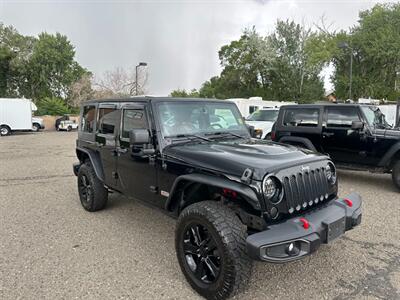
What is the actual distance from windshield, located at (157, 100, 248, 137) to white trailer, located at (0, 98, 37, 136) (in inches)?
989

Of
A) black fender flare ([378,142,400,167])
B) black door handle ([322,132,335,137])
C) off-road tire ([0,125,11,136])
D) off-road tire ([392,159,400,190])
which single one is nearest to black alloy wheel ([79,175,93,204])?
black door handle ([322,132,335,137])

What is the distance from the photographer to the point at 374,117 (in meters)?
7.00

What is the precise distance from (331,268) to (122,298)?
2.18 m

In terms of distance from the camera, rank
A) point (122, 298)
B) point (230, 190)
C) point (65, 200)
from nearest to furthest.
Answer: point (230, 190), point (122, 298), point (65, 200)

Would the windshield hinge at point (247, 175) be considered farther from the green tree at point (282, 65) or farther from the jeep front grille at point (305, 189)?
the green tree at point (282, 65)

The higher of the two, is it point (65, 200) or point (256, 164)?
point (256, 164)

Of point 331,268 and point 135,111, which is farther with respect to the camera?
point 135,111

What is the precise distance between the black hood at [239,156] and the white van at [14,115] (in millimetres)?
25578

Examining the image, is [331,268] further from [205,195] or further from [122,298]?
[122,298]

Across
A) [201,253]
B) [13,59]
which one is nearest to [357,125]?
[201,253]

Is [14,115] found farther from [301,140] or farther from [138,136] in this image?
[138,136]

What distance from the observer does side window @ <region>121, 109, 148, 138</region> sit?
3.83 m

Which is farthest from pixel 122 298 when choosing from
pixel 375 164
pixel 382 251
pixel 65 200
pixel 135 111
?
pixel 375 164

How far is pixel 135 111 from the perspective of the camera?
3.98m
